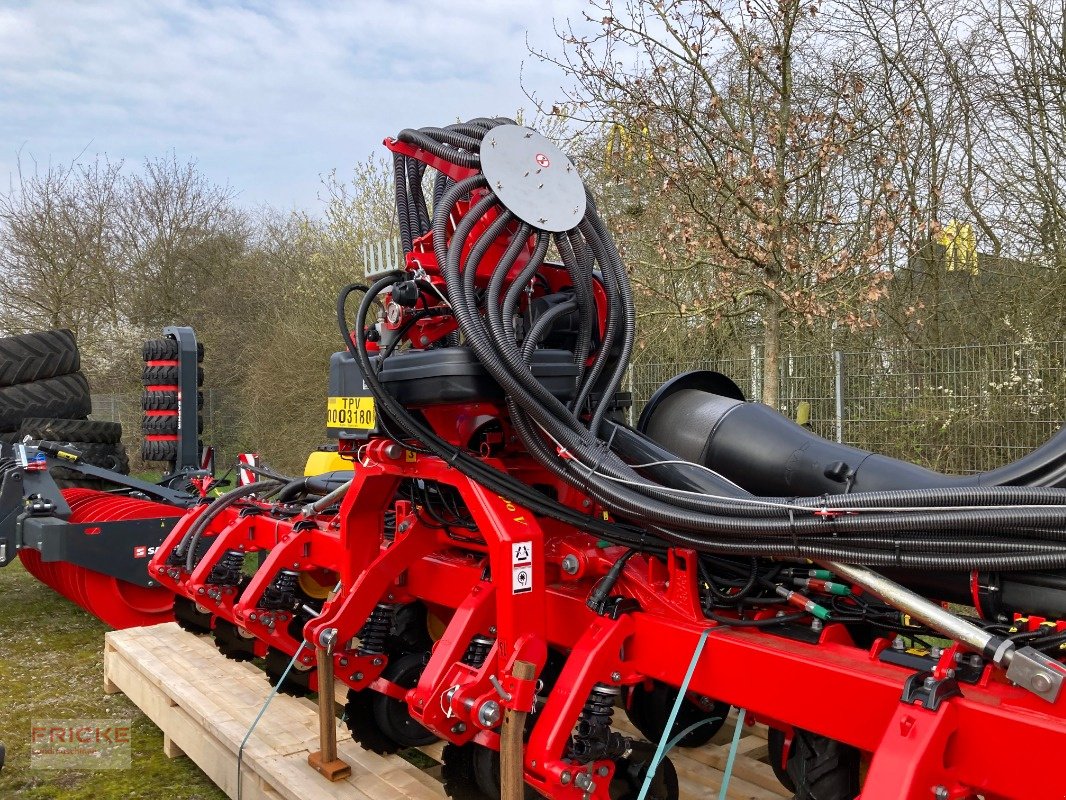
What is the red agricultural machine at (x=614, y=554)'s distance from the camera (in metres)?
1.67

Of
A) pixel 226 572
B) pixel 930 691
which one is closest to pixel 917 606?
pixel 930 691

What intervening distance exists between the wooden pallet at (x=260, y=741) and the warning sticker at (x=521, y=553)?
1.10m

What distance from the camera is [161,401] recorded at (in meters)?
6.76

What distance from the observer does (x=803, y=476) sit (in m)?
2.20

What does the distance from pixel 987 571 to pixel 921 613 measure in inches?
5.9

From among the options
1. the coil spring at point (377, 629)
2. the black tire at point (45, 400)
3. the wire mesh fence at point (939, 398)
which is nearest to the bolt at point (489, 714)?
the coil spring at point (377, 629)

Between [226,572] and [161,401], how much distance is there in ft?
10.4

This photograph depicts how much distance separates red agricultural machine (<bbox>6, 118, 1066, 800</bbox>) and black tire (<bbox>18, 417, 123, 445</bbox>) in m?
4.68

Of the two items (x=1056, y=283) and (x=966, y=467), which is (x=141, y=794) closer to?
(x=966, y=467)

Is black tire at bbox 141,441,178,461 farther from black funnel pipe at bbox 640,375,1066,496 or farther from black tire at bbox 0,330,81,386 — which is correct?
black funnel pipe at bbox 640,375,1066,496

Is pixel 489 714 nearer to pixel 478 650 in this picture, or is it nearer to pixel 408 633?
pixel 478 650

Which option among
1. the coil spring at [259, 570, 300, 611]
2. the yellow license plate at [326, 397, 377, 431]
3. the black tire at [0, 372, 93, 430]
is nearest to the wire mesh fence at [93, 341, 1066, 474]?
the coil spring at [259, 570, 300, 611]

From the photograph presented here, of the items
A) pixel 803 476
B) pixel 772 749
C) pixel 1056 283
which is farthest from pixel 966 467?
pixel 803 476

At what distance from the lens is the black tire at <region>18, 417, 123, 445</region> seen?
697 centimetres
